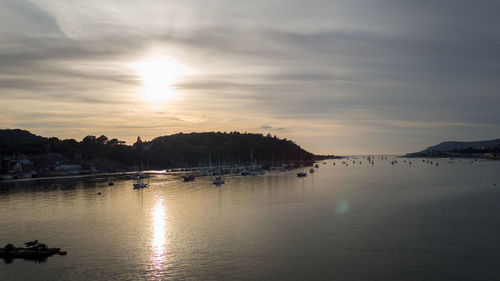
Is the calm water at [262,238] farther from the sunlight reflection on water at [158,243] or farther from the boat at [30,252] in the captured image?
the boat at [30,252]

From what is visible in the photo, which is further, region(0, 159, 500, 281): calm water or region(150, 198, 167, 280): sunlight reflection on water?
region(150, 198, 167, 280): sunlight reflection on water

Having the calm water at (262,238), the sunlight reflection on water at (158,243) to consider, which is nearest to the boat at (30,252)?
the calm water at (262,238)

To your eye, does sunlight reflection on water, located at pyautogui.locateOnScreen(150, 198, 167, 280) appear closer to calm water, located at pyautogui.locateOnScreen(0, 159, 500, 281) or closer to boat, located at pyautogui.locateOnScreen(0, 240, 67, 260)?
calm water, located at pyautogui.locateOnScreen(0, 159, 500, 281)

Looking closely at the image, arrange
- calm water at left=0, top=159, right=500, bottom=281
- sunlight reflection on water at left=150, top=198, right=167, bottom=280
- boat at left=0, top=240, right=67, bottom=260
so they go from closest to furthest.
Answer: calm water at left=0, top=159, right=500, bottom=281 < sunlight reflection on water at left=150, top=198, right=167, bottom=280 < boat at left=0, top=240, right=67, bottom=260

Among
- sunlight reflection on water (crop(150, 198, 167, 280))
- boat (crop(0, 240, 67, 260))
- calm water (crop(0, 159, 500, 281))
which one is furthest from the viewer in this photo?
boat (crop(0, 240, 67, 260))

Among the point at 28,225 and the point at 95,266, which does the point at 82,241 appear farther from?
the point at 28,225

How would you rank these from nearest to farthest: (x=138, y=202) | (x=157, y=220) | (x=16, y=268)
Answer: (x=16, y=268), (x=157, y=220), (x=138, y=202)

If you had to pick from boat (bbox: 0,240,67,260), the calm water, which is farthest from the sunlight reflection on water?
boat (bbox: 0,240,67,260)

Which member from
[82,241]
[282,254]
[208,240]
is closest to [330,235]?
[282,254]
